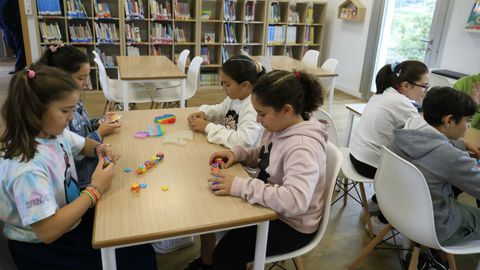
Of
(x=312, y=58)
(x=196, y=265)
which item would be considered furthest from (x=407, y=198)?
(x=312, y=58)

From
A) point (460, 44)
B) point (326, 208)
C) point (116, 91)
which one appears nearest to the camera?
point (326, 208)

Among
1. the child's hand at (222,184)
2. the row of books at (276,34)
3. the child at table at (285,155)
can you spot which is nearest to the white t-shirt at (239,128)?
the child at table at (285,155)

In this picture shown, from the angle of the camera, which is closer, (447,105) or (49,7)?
(447,105)

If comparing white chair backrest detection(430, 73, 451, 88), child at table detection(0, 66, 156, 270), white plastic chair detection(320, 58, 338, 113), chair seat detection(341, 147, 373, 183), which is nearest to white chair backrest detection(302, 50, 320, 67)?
white plastic chair detection(320, 58, 338, 113)

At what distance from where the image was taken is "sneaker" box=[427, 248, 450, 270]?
1.81 meters

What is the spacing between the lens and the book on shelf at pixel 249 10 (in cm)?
597

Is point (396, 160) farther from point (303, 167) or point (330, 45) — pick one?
point (330, 45)

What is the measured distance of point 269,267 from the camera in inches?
77.9

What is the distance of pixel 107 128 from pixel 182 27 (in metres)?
4.58

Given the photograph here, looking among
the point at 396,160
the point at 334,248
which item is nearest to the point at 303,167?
the point at 396,160

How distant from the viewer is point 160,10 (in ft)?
18.2

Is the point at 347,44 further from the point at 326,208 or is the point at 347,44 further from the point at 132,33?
the point at 326,208

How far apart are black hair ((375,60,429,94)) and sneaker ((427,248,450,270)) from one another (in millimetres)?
979

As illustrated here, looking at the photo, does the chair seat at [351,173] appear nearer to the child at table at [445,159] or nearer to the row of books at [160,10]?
the child at table at [445,159]
